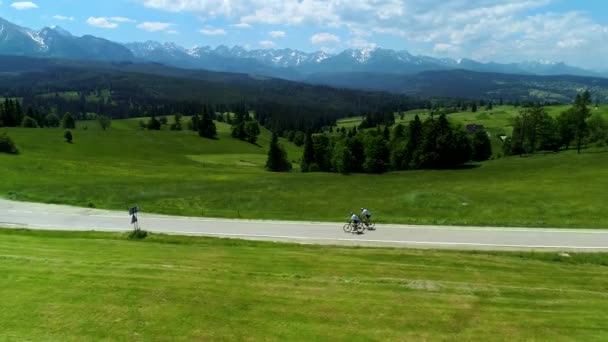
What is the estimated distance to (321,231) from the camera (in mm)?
29578

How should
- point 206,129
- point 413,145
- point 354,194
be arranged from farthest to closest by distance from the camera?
point 206,129, point 413,145, point 354,194

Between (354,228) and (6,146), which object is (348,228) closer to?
(354,228)

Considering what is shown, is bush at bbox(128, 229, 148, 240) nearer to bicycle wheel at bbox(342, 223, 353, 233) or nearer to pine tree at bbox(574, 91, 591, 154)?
bicycle wheel at bbox(342, 223, 353, 233)

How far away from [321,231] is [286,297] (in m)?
15.0

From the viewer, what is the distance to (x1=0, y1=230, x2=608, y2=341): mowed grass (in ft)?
40.5

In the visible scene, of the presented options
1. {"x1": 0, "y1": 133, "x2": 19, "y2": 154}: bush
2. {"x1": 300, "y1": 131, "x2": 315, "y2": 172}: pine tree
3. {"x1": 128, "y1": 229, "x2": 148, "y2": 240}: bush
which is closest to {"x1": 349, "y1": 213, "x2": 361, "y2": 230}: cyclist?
{"x1": 128, "y1": 229, "x2": 148, "y2": 240}: bush

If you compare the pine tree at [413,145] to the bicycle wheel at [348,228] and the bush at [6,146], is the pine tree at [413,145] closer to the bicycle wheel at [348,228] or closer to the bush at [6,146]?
the bicycle wheel at [348,228]

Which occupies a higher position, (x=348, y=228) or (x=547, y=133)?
(x=547, y=133)

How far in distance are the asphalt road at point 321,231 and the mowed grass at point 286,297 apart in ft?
16.0

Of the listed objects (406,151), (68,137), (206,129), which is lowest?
(206,129)

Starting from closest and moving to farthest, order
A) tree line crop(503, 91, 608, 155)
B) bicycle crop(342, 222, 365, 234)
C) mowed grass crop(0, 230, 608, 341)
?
mowed grass crop(0, 230, 608, 341) < bicycle crop(342, 222, 365, 234) < tree line crop(503, 91, 608, 155)

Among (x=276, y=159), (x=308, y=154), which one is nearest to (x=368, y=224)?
(x=276, y=159)

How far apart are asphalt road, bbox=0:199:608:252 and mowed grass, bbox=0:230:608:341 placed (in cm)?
488

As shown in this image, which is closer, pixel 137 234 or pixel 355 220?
pixel 137 234
